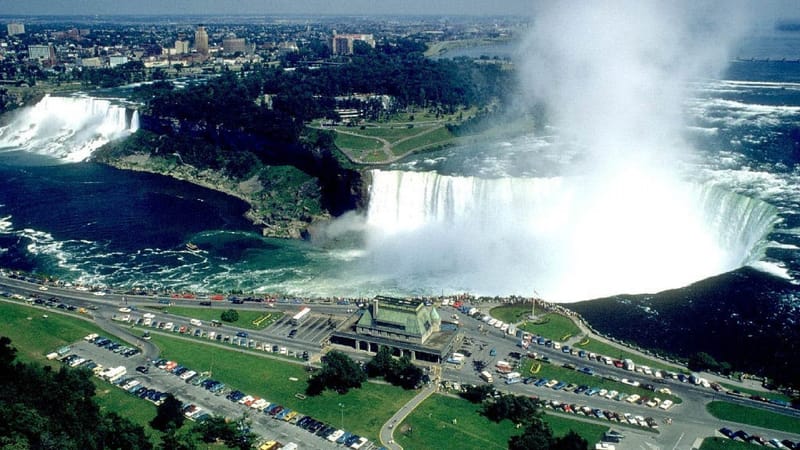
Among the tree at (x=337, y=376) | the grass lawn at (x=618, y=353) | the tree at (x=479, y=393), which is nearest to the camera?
the tree at (x=479, y=393)

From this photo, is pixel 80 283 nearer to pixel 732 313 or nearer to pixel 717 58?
pixel 732 313

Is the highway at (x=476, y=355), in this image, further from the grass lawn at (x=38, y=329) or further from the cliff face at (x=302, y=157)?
the cliff face at (x=302, y=157)

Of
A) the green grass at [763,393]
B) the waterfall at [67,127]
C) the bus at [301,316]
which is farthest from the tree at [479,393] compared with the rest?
the waterfall at [67,127]

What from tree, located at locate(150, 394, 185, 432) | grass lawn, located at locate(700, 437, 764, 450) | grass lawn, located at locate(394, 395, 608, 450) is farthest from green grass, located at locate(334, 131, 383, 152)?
grass lawn, located at locate(700, 437, 764, 450)

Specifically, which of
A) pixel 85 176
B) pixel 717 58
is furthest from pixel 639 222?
pixel 717 58

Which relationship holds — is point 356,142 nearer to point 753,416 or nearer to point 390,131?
point 390,131

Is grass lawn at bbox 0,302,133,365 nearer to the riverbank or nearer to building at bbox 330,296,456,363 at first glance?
building at bbox 330,296,456,363
